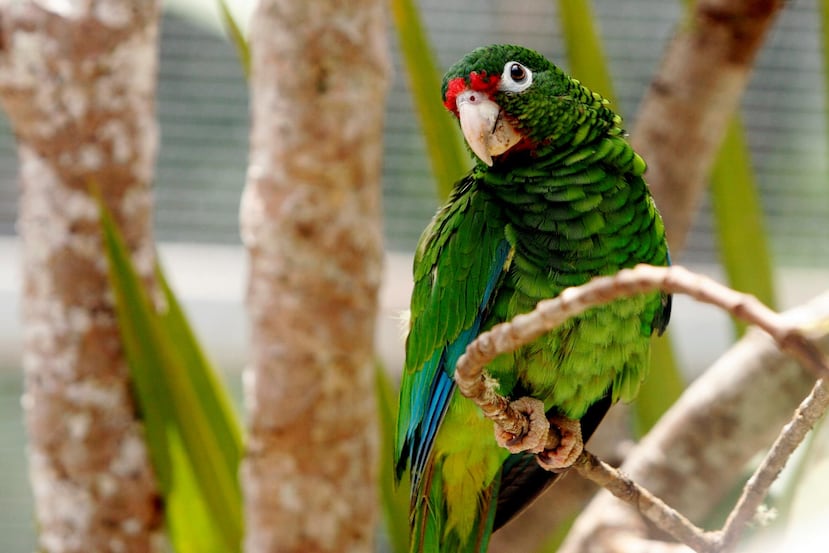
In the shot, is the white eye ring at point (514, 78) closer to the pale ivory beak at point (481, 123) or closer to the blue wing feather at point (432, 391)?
the pale ivory beak at point (481, 123)

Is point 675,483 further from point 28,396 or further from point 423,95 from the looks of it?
point 28,396

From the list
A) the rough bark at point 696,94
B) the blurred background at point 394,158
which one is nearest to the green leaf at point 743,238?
the rough bark at point 696,94

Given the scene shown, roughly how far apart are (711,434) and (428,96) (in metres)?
0.51

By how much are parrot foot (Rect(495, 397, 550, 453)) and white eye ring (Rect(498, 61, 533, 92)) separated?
0.23m

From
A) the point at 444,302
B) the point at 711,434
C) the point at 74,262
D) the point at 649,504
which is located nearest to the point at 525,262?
the point at 444,302

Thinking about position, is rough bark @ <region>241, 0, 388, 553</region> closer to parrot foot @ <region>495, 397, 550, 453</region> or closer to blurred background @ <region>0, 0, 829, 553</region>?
parrot foot @ <region>495, 397, 550, 453</region>

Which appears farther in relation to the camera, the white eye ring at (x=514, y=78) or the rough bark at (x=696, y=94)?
the rough bark at (x=696, y=94)

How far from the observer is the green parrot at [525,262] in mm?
662

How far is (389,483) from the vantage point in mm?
1101

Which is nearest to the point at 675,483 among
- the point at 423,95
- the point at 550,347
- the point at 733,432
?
the point at 733,432

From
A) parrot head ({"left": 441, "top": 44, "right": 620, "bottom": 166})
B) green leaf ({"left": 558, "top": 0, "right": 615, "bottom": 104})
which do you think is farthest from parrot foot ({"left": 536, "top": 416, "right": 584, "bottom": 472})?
green leaf ({"left": 558, "top": 0, "right": 615, "bottom": 104})

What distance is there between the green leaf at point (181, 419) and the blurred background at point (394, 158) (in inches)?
44.4

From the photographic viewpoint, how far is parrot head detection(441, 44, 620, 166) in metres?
0.65

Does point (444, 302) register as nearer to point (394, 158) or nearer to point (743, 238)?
point (743, 238)
